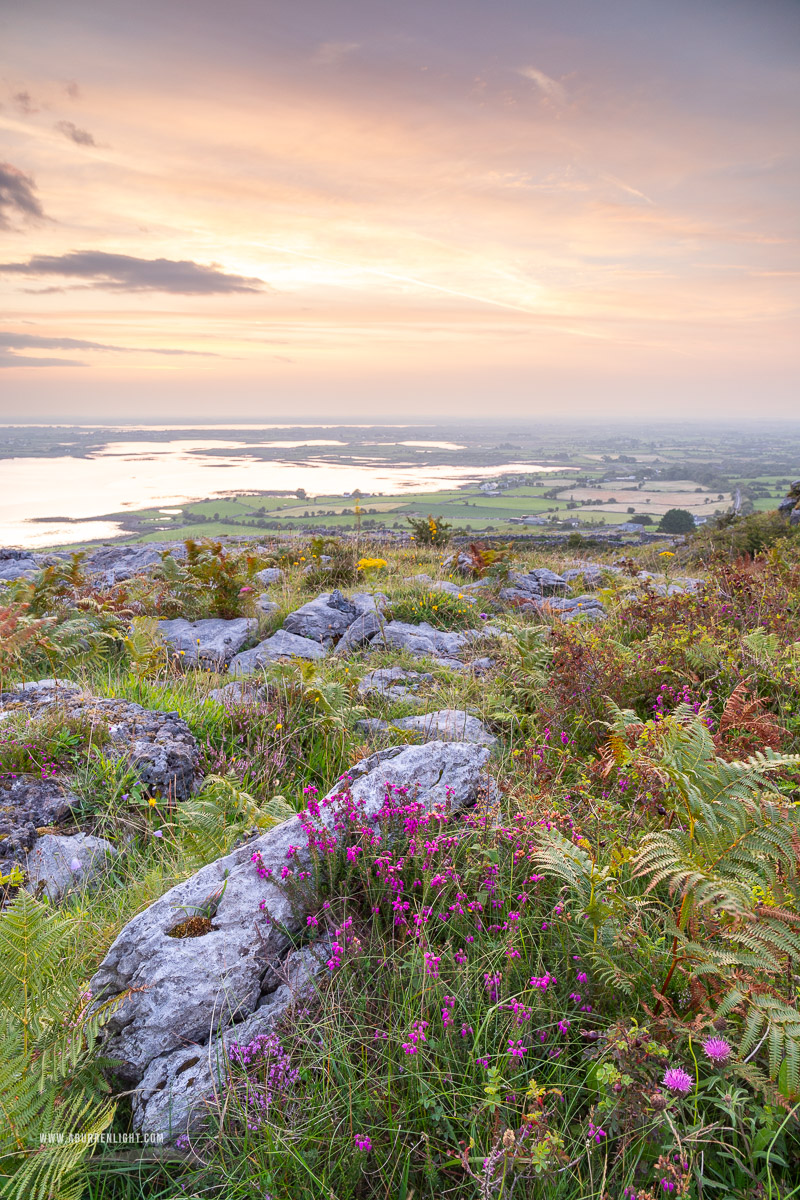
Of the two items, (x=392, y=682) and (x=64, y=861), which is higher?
(x=392, y=682)

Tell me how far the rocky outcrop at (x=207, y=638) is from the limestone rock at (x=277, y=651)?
0.18 meters

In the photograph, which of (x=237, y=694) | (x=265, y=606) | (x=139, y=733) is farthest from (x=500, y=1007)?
(x=265, y=606)

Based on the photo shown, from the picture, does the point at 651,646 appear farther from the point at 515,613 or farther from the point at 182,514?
the point at 182,514

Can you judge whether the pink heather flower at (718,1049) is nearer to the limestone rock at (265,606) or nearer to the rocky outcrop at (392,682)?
the rocky outcrop at (392,682)

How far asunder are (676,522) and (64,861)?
37938 millimetres

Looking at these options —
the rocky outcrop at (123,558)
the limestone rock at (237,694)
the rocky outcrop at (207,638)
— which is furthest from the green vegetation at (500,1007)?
the rocky outcrop at (123,558)

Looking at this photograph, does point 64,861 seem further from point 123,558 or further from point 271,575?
point 123,558

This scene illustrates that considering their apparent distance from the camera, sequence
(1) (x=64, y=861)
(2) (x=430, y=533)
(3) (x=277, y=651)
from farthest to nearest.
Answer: (2) (x=430, y=533)
(3) (x=277, y=651)
(1) (x=64, y=861)

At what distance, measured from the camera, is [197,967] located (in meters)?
2.30

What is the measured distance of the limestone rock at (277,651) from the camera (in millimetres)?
6883

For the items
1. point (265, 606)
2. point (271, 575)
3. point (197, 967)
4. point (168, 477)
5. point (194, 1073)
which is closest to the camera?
point (194, 1073)

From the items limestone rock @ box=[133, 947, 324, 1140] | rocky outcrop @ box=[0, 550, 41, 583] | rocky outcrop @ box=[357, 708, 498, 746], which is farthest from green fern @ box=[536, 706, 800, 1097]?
rocky outcrop @ box=[0, 550, 41, 583]

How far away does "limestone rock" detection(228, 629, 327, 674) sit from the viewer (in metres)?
6.88

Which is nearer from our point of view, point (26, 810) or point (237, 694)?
point (26, 810)
